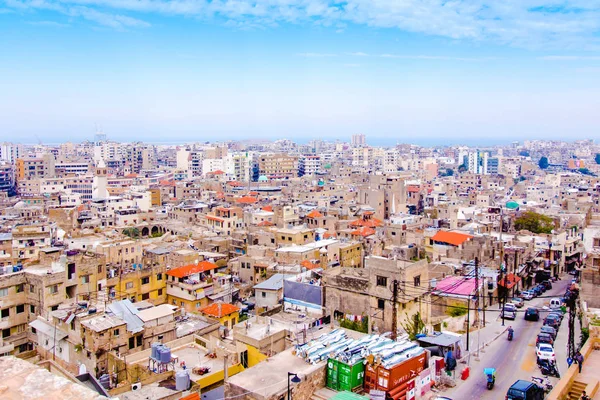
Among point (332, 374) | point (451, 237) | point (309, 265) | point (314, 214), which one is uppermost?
point (332, 374)

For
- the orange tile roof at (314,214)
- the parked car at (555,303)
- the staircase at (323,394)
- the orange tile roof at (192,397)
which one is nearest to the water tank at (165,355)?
the orange tile roof at (192,397)

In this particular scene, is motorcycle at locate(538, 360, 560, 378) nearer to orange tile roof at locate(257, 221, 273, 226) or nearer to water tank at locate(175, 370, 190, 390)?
water tank at locate(175, 370, 190, 390)

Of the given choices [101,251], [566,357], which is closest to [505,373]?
[566,357]

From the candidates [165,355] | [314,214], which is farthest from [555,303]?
[314,214]

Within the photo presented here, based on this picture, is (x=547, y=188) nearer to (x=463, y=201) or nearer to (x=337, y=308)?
(x=463, y=201)

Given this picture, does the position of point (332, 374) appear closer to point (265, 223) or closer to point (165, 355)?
point (165, 355)

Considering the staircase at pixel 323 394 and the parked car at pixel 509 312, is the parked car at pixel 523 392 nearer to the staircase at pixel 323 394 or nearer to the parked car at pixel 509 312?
the staircase at pixel 323 394
